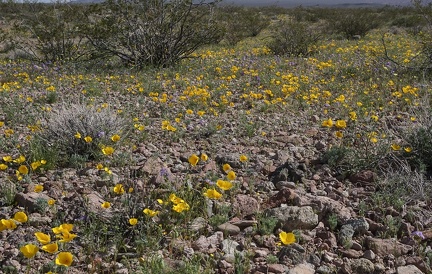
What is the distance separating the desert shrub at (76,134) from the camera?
4.29 metres

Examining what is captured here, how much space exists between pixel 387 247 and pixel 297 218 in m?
0.64

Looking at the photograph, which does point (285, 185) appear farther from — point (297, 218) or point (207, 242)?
point (207, 242)

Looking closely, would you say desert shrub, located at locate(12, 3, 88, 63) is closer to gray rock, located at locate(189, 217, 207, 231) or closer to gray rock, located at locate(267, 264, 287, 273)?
gray rock, located at locate(189, 217, 207, 231)

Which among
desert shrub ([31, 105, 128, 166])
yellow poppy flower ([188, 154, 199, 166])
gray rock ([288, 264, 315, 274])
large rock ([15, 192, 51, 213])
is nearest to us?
gray rock ([288, 264, 315, 274])

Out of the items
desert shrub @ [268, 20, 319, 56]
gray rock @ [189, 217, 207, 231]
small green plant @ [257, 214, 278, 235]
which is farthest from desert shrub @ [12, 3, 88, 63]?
small green plant @ [257, 214, 278, 235]

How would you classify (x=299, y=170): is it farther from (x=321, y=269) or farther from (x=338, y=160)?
(x=321, y=269)

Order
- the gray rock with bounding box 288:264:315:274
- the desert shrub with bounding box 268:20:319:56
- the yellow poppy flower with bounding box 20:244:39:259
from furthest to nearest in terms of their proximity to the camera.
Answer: the desert shrub with bounding box 268:20:319:56
the gray rock with bounding box 288:264:315:274
the yellow poppy flower with bounding box 20:244:39:259

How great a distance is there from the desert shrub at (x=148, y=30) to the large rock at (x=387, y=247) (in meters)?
7.62

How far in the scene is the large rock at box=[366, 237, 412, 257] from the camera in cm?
286

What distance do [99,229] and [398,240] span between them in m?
2.14

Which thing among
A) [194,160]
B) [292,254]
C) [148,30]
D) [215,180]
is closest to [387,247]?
[292,254]

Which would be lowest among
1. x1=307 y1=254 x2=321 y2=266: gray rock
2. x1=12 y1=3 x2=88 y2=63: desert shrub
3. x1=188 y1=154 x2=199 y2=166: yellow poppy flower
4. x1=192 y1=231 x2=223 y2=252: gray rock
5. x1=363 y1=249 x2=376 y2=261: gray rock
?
x1=363 y1=249 x2=376 y2=261: gray rock

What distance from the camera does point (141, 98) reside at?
6691mm

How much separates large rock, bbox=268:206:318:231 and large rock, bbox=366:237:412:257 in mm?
421
